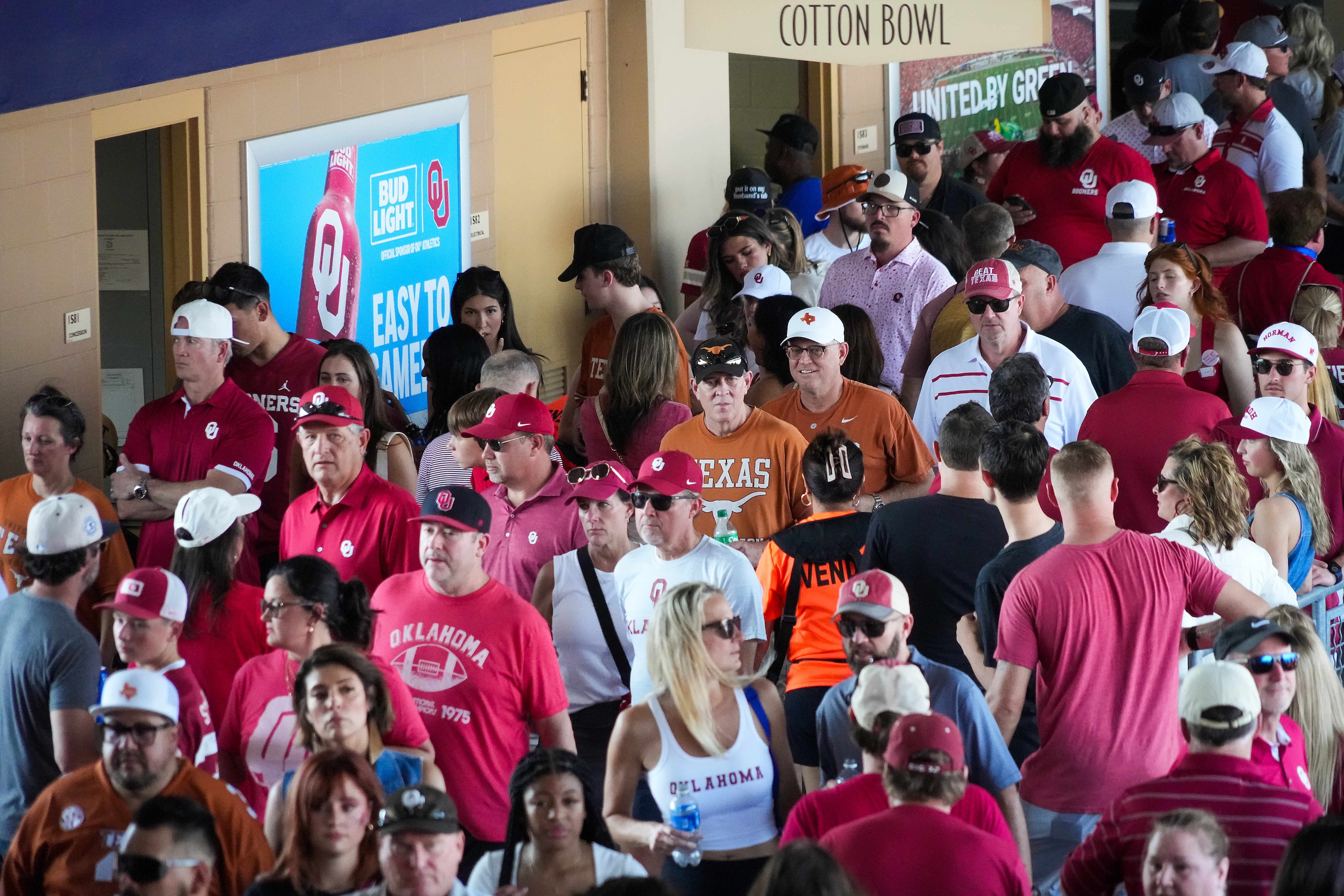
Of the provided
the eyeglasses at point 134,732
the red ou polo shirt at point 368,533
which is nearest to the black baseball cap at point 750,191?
the red ou polo shirt at point 368,533

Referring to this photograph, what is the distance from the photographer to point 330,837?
4344mm

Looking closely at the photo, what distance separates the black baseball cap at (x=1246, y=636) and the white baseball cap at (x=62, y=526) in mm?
3442

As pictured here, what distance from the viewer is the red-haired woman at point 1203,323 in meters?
7.82

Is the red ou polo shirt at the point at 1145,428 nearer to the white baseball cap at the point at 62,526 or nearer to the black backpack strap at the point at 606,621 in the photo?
the black backpack strap at the point at 606,621

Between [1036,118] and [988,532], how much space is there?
848 cm

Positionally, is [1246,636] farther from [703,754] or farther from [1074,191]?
[1074,191]

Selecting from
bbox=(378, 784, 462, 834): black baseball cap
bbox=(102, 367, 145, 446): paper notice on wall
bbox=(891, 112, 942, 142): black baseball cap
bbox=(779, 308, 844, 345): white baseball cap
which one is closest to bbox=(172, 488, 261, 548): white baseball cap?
bbox=(378, 784, 462, 834): black baseball cap

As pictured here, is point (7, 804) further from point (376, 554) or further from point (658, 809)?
point (658, 809)

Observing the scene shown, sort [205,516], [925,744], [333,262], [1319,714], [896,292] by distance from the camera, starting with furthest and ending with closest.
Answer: [333,262]
[896,292]
[205,516]
[1319,714]
[925,744]

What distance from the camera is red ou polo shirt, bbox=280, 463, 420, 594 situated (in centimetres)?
616

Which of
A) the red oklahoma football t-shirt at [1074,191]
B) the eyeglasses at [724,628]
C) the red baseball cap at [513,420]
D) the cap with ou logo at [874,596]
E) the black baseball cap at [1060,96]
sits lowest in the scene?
the eyeglasses at [724,628]

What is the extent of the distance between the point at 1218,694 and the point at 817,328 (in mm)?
2867

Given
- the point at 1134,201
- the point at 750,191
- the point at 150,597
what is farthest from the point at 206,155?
the point at 1134,201

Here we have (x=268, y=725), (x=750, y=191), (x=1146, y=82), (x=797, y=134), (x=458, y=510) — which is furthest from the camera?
(x=1146, y=82)
